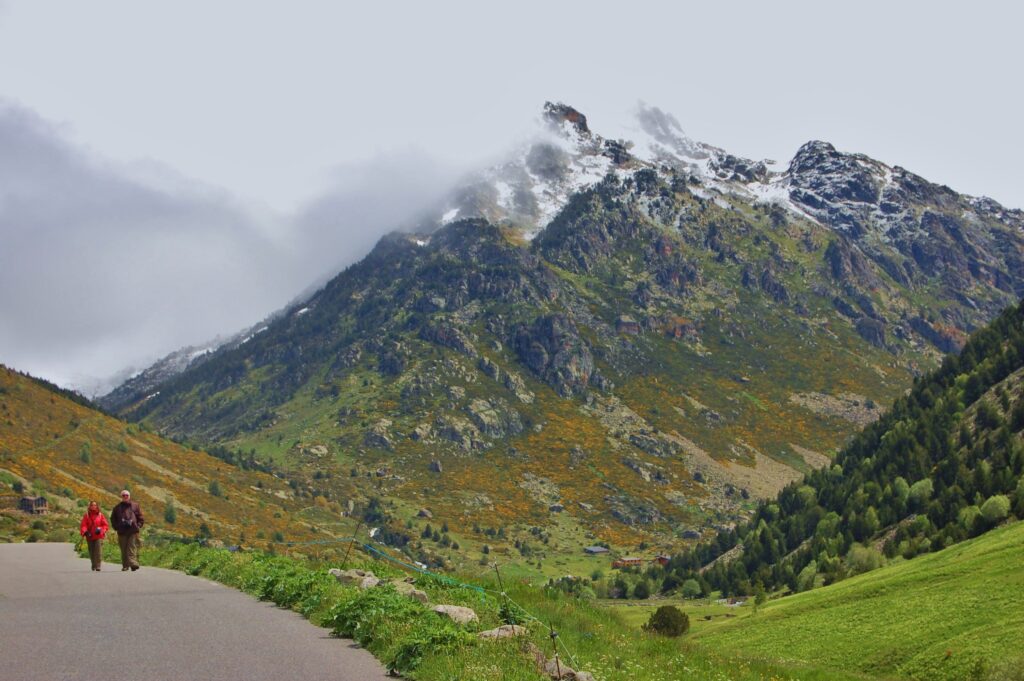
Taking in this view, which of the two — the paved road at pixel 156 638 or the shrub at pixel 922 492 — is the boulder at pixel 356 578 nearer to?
the paved road at pixel 156 638

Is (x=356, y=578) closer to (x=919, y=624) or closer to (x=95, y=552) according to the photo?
(x=95, y=552)

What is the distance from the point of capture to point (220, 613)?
869 inches

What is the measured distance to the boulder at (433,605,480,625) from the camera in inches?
808

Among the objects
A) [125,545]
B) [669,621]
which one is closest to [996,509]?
[669,621]

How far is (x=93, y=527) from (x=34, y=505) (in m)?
92.4

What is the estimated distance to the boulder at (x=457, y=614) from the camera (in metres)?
20.5

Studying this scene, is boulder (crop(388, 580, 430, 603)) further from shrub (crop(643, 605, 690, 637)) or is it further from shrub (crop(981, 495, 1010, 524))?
shrub (crop(981, 495, 1010, 524))

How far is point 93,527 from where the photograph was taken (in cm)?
3234

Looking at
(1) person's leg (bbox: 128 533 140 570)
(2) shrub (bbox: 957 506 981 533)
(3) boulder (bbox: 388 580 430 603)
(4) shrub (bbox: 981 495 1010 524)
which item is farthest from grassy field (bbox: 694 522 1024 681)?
(2) shrub (bbox: 957 506 981 533)

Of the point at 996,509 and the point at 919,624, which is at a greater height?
the point at 996,509

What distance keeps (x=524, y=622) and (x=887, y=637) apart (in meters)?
56.5

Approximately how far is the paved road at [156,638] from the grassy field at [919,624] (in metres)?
36.4

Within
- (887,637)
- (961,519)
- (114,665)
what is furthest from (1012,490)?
(114,665)

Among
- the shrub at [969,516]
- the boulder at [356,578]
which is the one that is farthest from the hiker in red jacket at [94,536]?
the shrub at [969,516]
